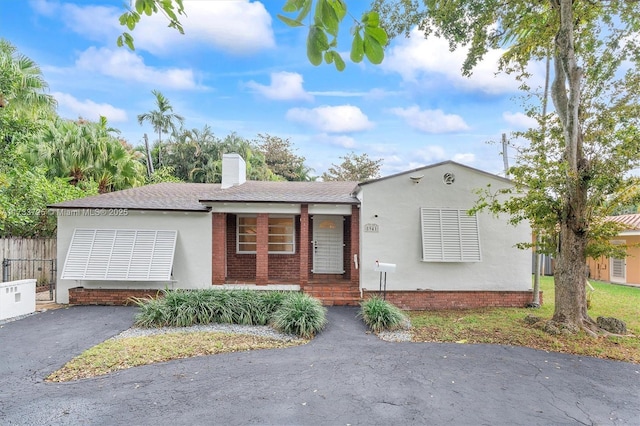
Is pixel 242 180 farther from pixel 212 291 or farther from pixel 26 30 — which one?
pixel 26 30

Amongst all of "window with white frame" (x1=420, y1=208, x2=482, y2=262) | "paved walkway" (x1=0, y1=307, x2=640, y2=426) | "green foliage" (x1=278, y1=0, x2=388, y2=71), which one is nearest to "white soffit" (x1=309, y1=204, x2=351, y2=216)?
"window with white frame" (x1=420, y1=208, x2=482, y2=262)

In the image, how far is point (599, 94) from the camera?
8.20 meters

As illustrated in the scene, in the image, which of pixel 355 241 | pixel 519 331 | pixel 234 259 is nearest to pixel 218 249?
pixel 234 259

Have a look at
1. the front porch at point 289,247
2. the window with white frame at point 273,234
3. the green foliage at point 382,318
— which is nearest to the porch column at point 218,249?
the front porch at point 289,247

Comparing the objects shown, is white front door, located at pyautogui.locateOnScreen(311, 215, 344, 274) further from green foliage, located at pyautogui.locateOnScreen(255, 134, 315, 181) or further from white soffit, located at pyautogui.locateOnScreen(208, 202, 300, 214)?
green foliage, located at pyautogui.locateOnScreen(255, 134, 315, 181)


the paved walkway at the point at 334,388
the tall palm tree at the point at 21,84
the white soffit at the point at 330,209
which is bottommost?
the paved walkway at the point at 334,388

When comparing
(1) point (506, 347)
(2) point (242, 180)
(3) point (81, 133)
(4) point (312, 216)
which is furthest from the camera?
(3) point (81, 133)

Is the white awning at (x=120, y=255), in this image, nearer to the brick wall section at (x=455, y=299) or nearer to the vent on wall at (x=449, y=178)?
the brick wall section at (x=455, y=299)

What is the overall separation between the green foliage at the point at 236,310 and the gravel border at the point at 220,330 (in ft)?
0.53

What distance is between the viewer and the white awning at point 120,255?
32.0 ft

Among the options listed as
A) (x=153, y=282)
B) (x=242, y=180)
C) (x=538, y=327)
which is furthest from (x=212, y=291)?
(x=538, y=327)

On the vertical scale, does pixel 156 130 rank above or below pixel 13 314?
above

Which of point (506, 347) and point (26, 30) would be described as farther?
point (506, 347)

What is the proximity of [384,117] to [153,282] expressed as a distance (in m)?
13.2
